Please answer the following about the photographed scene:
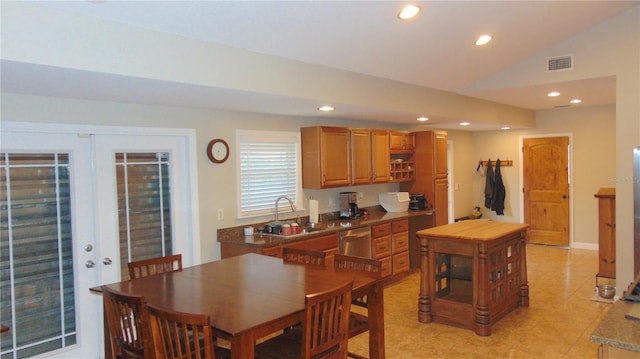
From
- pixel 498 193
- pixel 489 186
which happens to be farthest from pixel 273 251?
pixel 489 186

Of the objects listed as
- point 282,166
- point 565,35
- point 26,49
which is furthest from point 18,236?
point 565,35

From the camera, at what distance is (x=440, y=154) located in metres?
7.15

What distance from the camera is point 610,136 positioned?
25.4ft

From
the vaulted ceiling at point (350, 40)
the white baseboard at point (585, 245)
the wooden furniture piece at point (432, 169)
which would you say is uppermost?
the vaulted ceiling at point (350, 40)

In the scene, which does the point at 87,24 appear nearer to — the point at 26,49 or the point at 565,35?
the point at 26,49

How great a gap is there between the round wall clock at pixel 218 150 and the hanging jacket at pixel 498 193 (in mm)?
6008

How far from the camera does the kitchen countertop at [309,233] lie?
461 cm

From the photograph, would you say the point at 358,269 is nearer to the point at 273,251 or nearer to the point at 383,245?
the point at 273,251

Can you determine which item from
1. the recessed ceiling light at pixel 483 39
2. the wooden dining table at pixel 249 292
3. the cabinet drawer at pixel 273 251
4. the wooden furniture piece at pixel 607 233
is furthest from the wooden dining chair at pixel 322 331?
the wooden furniture piece at pixel 607 233

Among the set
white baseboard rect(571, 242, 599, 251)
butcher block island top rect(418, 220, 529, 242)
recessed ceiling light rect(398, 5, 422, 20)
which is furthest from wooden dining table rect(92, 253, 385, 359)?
white baseboard rect(571, 242, 599, 251)

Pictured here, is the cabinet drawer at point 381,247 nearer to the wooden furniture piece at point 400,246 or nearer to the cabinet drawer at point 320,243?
the wooden furniture piece at point 400,246

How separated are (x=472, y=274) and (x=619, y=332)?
2.61 m

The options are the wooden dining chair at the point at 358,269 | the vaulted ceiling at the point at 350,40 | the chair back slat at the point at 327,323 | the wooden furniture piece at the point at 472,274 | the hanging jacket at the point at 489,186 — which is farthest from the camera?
the hanging jacket at the point at 489,186

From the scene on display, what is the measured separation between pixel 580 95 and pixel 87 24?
20.0ft
